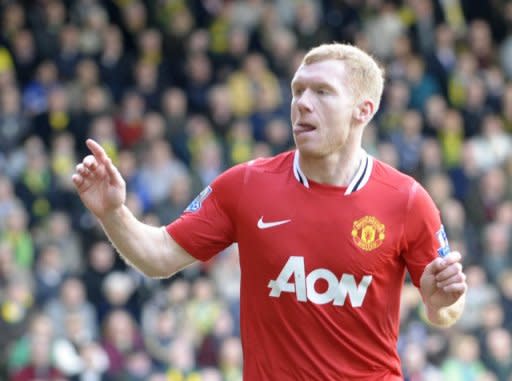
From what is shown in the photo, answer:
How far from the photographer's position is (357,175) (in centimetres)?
653

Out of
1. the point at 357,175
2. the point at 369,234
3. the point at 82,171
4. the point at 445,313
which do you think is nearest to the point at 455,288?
the point at 445,313

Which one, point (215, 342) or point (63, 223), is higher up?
point (63, 223)

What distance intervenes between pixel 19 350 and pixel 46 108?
3818 mm

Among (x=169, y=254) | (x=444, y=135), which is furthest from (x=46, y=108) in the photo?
(x=169, y=254)

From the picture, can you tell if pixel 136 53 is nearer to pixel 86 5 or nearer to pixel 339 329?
pixel 86 5

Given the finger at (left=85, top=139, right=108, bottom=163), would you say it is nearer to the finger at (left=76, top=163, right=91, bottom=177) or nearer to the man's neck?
the finger at (left=76, top=163, right=91, bottom=177)

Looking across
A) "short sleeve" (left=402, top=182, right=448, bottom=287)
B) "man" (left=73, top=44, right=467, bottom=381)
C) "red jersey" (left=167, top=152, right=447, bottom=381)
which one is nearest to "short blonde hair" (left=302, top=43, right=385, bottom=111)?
"man" (left=73, top=44, right=467, bottom=381)

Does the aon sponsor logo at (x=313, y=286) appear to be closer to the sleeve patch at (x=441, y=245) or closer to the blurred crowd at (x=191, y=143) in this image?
the sleeve patch at (x=441, y=245)

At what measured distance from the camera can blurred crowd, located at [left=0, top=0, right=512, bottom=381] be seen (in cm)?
1392

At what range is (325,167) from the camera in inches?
256

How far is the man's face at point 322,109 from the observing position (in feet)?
21.0

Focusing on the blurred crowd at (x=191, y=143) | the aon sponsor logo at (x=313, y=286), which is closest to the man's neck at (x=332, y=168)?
the aon sponsor logo at (x=313, y=286)

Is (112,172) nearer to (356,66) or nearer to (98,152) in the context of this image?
(98,152)

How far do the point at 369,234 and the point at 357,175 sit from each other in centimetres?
33
